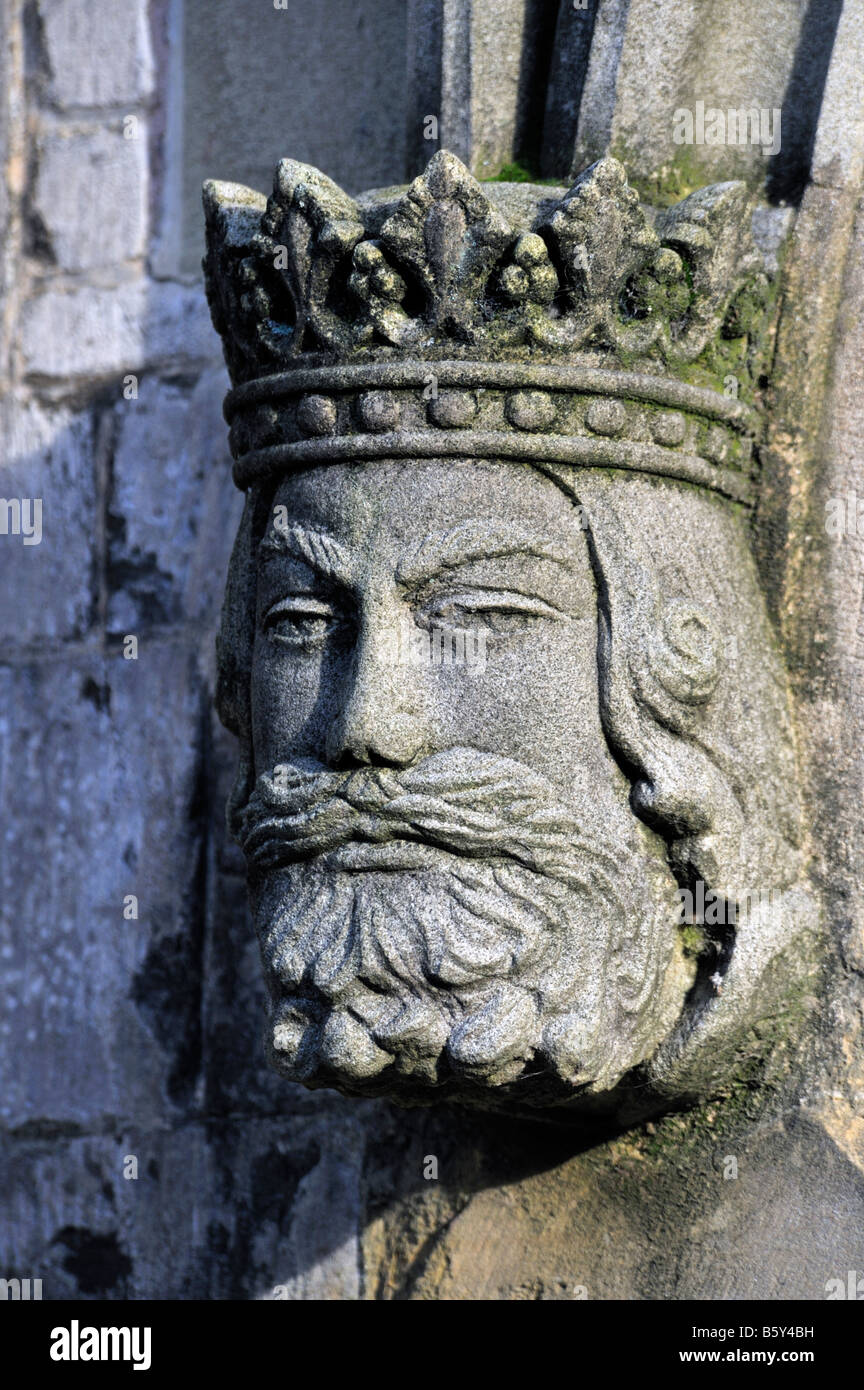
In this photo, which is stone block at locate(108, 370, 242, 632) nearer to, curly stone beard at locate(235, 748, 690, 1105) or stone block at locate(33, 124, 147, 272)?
stone block at locate(33, 124, 147, 272)

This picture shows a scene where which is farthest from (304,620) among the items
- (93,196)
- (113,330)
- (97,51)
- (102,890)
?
(97,51)

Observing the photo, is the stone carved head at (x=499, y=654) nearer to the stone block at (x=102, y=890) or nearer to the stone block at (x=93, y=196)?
the stone block at (x=102, y=890)

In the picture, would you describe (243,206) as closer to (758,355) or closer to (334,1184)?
(758,355)

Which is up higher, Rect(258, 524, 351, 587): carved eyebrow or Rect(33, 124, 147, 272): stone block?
Rect(33, 124, 147, 272): stone block

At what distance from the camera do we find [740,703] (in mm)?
2084

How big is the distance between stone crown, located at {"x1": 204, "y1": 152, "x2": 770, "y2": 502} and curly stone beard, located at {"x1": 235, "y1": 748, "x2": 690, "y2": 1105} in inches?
17.0

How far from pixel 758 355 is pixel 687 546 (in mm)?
354

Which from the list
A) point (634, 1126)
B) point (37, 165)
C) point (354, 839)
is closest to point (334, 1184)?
point (634, 1126)

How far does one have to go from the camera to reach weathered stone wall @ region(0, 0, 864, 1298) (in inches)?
89.5

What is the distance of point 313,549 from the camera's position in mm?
1978

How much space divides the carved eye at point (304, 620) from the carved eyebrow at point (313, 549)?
5cm

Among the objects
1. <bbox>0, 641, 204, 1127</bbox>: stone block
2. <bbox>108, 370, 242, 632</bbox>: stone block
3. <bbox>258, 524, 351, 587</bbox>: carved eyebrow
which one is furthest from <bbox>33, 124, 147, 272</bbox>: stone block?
<bbox>258, 524, 351, 587</bbox>: carved eyebrow
